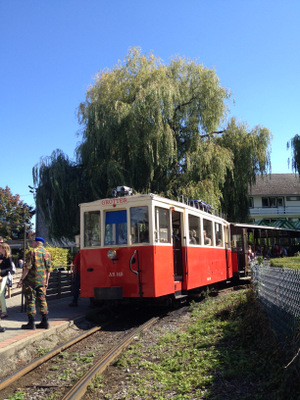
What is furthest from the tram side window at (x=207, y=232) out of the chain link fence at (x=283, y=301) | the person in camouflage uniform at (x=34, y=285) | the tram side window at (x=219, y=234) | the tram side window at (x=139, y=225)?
the person in camouflage uniform at (x=34, y=285)

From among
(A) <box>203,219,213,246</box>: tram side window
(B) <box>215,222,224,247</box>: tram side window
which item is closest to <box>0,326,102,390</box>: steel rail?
(A) <box>203,219,213,246</box>: tram side window

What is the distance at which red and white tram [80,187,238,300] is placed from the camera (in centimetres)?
855

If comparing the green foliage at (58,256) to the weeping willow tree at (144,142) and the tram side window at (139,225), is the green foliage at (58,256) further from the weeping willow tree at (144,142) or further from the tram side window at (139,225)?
the tram side window at (139,225)

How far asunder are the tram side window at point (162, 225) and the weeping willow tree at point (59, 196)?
1005 centimetres

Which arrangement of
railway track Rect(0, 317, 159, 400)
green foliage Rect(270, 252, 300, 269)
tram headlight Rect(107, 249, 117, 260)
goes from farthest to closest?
green foliage Rect(270, 252, 300, 269) → tram headlight Rect(107, 249, 117, 260) → railway track Rect(0, 317, 159, 400)

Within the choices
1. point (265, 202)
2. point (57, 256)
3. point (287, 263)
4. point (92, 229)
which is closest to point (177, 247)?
point (92, 229)

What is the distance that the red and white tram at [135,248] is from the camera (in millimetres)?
8547

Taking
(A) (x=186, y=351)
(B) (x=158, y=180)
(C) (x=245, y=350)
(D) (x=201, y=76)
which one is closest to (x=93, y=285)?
(A) (x=186, y=351)

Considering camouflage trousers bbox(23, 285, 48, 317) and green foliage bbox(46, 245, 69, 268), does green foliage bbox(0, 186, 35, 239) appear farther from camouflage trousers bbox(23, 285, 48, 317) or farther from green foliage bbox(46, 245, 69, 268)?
camouflage trousers bbox(23, 285, 48, 317)

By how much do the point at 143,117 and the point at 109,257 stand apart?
33.9ft

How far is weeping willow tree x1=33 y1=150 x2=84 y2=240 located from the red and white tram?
9.14m

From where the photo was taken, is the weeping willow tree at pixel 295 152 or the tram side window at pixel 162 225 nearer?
the tram side window at pixel 162 225

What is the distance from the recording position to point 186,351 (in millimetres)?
6000

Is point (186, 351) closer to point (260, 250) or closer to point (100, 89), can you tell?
point (100, 89)
